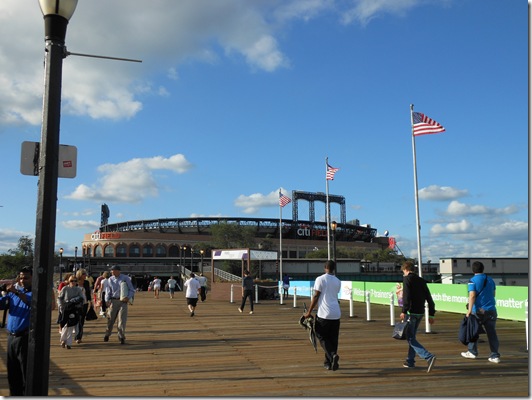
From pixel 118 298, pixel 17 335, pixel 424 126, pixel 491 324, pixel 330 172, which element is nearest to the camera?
pixel 17 335

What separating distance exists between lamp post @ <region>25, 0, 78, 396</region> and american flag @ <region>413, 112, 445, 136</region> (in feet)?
51.6

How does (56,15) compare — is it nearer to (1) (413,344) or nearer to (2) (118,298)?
(1) (413,344)

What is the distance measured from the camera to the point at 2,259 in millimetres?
74125

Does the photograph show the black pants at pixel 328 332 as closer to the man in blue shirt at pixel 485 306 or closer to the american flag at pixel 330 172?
the man in blue shirt at pixel 485 306

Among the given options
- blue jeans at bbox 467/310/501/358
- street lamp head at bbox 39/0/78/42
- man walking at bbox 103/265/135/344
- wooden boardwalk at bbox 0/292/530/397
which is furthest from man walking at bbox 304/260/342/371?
man walking at bbox 103/265/135/344

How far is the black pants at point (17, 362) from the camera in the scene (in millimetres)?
6348

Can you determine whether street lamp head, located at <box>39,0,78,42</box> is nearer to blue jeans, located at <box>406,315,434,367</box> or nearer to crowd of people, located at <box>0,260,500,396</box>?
crowd of people, located at <box>0,260,500,396</box>

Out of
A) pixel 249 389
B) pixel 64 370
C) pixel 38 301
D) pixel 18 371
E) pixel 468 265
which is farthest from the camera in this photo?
pixel 468 265

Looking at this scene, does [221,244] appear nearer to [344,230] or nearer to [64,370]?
[344,230]

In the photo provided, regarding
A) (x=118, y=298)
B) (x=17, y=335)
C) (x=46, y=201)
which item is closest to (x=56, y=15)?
(x=46, y=201)

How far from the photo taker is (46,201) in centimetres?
465

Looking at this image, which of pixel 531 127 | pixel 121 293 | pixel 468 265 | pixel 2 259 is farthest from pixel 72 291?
pixel 2 259

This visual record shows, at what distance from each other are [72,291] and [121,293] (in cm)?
112

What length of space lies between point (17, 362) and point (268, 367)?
4.02m
